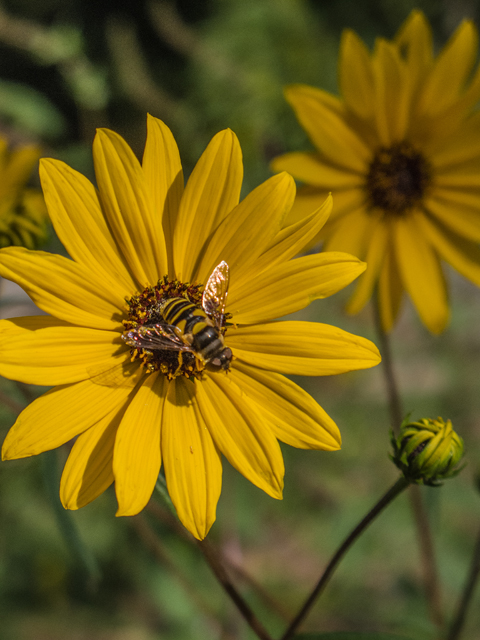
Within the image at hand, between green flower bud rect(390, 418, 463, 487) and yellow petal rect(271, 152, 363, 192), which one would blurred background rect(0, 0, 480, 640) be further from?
green flower bud rect(390, 418, 463, 487)

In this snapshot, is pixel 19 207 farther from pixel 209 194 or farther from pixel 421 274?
pixel 421 274

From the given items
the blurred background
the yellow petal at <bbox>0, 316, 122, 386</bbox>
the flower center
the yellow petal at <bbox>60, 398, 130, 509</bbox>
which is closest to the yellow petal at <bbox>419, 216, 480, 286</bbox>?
the flower center

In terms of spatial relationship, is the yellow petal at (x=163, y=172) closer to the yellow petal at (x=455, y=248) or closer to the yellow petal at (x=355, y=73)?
the yellow petal at (x=355, y=73)

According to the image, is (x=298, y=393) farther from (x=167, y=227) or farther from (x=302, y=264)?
(x=167, y=227)

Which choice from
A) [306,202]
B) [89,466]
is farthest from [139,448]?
[306,202]

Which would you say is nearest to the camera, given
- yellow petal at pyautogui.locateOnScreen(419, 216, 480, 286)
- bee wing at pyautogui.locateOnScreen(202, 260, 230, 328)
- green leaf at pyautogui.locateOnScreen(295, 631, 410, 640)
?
green leaf at pyautogui.locateOnScreen(295, 631, 410, 640)

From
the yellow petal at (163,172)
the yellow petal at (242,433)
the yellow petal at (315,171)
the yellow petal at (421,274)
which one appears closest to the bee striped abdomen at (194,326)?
the yellow petal at (242,433)
